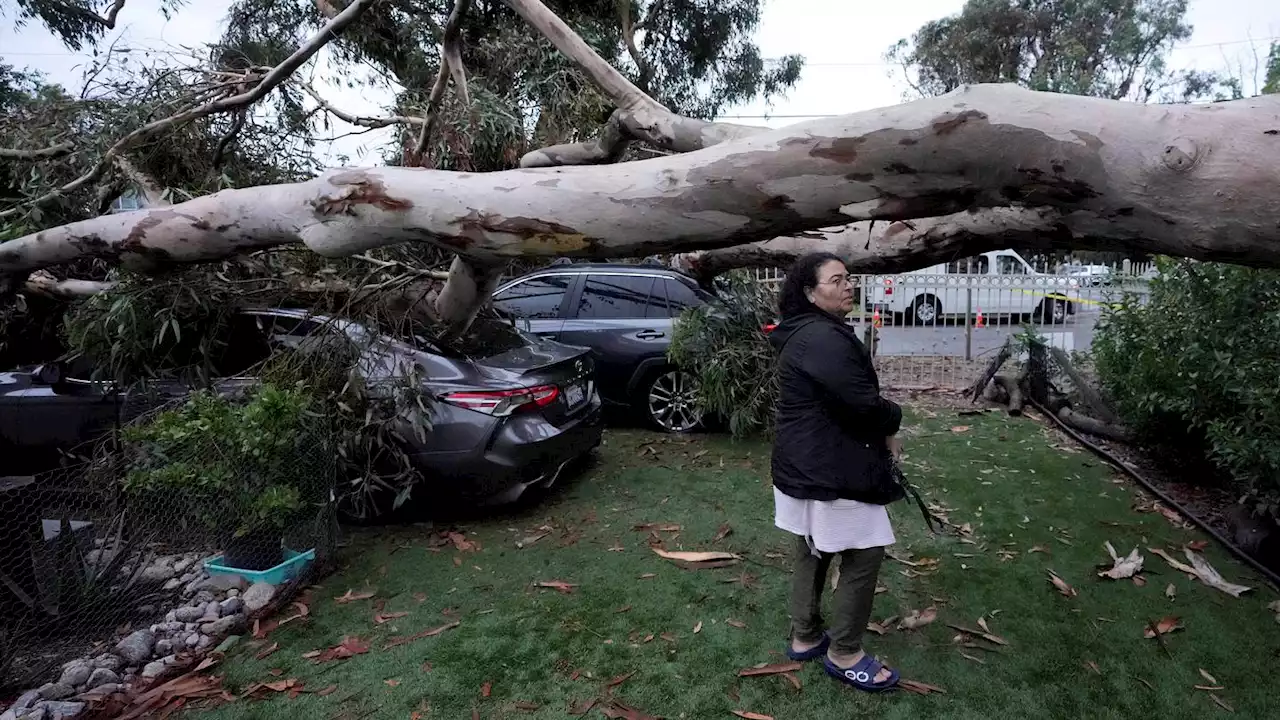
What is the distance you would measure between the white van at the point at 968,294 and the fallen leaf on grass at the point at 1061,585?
5.25 m

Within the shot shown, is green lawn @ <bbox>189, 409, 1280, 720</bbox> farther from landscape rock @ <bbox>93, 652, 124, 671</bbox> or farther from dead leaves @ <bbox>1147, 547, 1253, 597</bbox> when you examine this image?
landscape rock @ <bbox>93, 652, 124, 671</bbox>

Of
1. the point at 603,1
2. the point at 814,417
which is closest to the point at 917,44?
the point at 603,1

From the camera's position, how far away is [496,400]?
16.3ft

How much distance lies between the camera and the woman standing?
118 inches

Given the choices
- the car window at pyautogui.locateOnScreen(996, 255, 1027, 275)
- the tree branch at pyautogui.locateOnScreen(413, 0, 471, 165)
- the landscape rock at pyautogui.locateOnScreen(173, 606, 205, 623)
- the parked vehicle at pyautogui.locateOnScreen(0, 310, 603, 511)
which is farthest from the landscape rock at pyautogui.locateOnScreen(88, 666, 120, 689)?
the car window at pyautogui.locateOnScreen(996, 255, 1027, 275)

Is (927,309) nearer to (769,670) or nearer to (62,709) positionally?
(769,670)

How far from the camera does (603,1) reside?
44.7ft

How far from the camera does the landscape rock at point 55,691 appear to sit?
10.8 ft

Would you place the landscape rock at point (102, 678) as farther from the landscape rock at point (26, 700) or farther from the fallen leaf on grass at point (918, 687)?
the fallen leaf on grass at point (918, 687)

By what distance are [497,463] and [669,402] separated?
292 cm

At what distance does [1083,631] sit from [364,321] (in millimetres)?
4409

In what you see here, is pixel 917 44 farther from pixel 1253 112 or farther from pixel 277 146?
pixel 1253 112

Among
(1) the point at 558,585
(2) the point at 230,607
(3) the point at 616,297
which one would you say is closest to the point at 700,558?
(1) the point at 558,585

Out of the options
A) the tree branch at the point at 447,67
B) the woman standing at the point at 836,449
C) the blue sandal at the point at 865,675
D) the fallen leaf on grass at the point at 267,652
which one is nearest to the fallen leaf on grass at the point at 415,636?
the fallen leaf on grass at the point at 267,652
